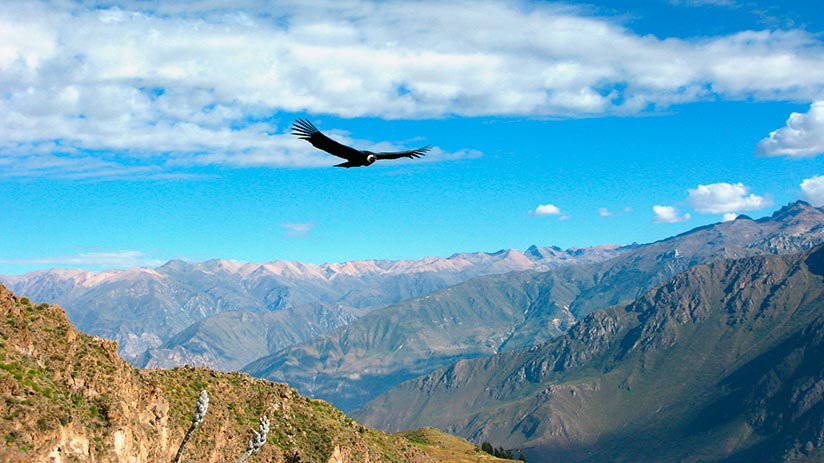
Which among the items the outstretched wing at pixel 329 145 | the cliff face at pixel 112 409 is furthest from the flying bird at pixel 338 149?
the cliff face at pixel 112 409

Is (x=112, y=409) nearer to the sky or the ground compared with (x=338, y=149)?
nearer to the ground

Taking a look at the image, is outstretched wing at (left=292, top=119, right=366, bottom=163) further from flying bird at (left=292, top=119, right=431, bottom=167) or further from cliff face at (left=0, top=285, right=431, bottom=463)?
cliff face at (left=0, top=285, right=431, bottom=463)

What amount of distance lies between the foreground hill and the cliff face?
104 millimetres

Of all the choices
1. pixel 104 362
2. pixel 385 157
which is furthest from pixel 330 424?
pixel 385 157

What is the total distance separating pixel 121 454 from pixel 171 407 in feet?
72.4

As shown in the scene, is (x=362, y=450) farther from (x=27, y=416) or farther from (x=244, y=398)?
(x=27, y=416)

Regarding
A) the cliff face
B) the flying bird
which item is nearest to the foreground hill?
the cliff face

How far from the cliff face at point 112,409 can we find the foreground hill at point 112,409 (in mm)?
104

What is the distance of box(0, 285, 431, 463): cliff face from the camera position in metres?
64.2

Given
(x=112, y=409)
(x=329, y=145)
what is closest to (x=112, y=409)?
(x=112, y=409)

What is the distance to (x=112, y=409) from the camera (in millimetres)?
72500

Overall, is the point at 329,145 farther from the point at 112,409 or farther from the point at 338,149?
the point at 112,409

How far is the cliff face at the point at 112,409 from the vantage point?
64.2 metres

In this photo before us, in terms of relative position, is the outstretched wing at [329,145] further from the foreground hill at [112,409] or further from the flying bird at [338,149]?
the foreground hill at [112,409]
